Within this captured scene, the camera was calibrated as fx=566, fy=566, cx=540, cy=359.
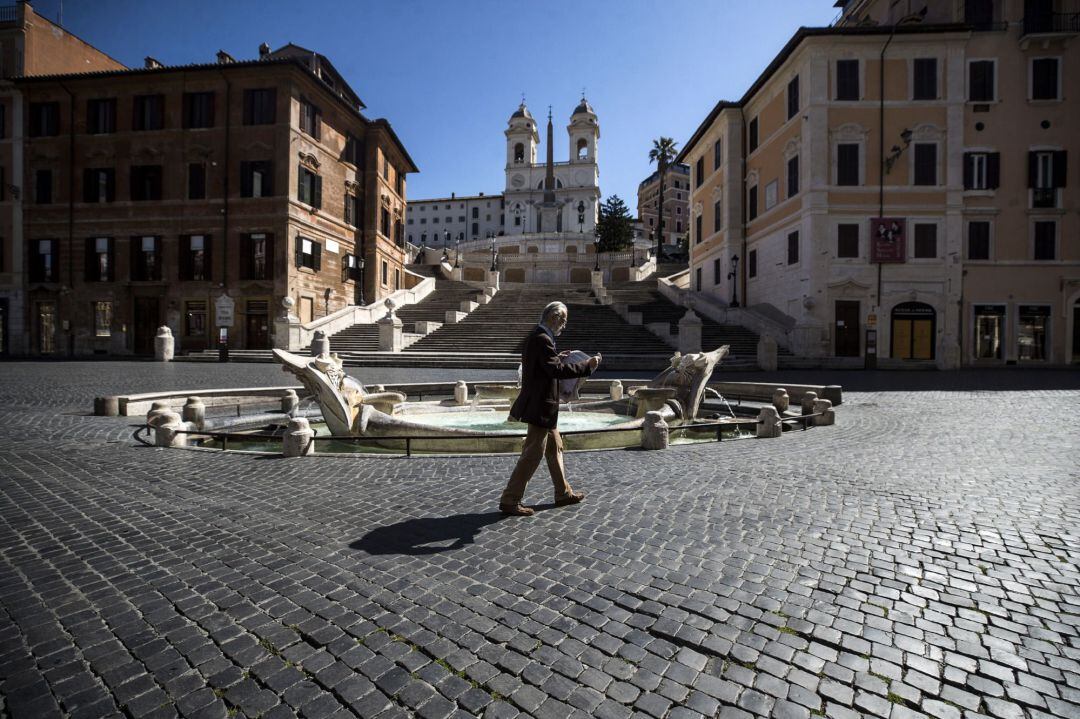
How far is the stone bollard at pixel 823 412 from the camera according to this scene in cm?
988

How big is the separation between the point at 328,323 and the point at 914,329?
28.2 m

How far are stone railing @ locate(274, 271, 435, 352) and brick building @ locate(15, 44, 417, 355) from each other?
3307mm

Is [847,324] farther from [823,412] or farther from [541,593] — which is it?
[541,593]

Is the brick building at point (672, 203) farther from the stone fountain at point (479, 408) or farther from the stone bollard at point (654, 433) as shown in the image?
the stone bollard at point (654, 433)

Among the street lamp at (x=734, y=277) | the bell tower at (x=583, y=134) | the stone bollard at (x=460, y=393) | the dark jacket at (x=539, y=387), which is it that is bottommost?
the stone bollard at (x=460, y=393)

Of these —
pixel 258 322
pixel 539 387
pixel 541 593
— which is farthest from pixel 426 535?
pixel 258 322

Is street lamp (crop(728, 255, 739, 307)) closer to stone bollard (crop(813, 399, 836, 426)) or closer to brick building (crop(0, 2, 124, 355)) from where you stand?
stone bollard (crop(813, 399, 836, 426))

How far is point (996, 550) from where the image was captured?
12.9ft

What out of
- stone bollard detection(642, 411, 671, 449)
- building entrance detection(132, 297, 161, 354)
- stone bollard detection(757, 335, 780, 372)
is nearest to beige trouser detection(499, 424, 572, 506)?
stone bollard detection(642, 411, 671, 449)

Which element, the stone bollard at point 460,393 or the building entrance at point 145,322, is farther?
the building entrance at point 145,322

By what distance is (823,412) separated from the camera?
9914mm

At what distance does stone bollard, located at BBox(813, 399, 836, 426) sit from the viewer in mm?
9875

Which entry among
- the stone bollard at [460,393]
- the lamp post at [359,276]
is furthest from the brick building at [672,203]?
the stone bollard at [460,393]

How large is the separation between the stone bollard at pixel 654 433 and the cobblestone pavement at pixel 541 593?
1241 millimetres
